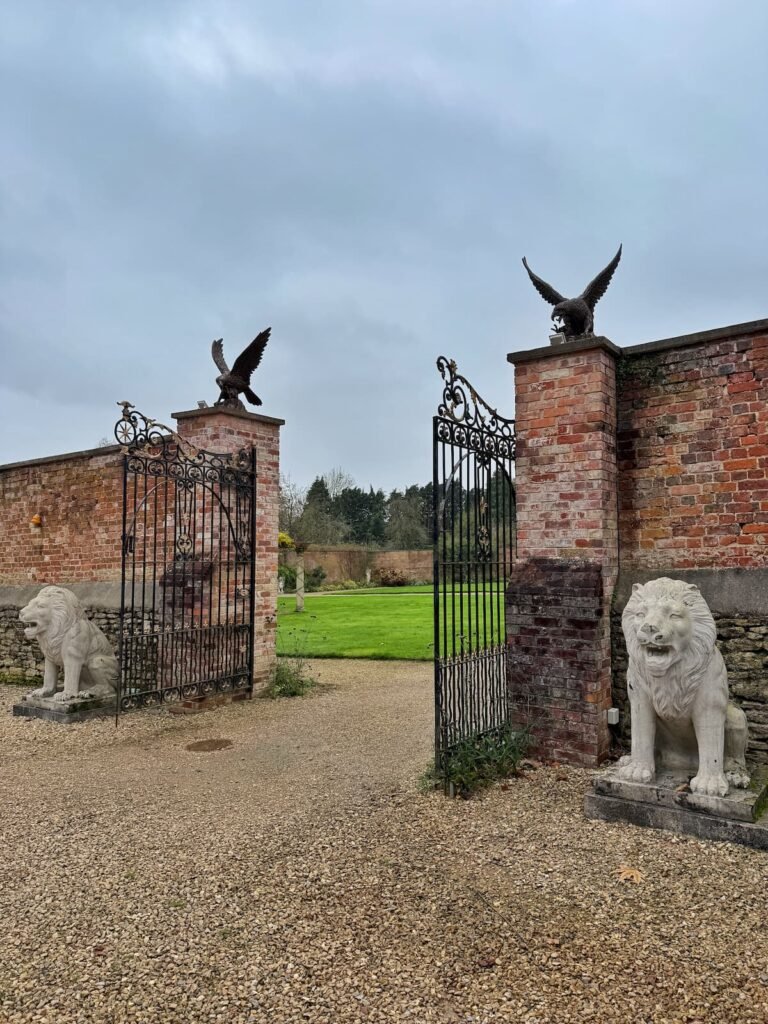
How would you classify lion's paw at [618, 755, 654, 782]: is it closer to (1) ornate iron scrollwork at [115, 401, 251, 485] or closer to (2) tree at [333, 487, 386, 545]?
(1) ornate iron scrollwork at [115, 401, 251, 485]

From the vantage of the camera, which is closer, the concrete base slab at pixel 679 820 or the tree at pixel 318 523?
the concrete base slab at pixel 679 820

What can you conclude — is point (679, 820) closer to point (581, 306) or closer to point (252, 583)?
point (581, 306)

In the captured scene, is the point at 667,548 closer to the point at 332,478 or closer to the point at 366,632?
the point at 366,632

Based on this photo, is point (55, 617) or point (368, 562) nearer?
point (55, 617)

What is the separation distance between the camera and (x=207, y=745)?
6.12 metres

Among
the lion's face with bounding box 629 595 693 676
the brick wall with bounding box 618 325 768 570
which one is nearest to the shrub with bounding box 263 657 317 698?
the brick wall with bounding box 618 325 768 570

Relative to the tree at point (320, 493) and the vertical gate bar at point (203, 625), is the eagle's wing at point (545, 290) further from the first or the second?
the tree at point (320, 493)

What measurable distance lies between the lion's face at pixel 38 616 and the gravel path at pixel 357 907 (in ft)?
8.08

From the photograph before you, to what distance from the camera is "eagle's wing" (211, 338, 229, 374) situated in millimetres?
8109

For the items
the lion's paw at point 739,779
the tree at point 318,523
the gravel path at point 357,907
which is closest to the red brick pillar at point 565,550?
the gravel path at point 357,907

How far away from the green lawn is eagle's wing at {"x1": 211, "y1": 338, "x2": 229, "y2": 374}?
4232 millimetres

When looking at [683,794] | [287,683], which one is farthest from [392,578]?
[683,794]

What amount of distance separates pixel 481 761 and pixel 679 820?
54.7 inches

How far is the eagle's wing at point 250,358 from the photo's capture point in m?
7.99
